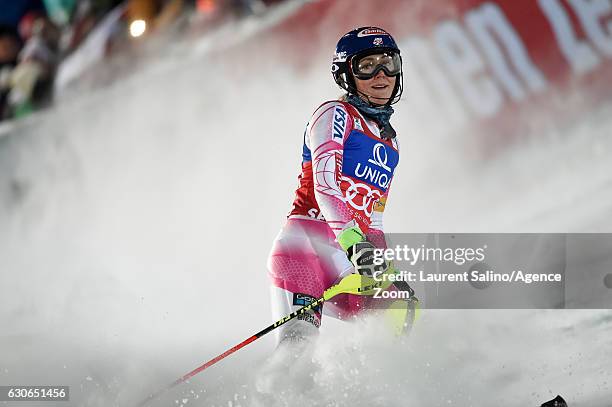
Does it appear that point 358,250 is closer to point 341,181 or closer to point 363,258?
point 363,258

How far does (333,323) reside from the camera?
4156 mm

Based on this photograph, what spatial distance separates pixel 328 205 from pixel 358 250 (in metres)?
0.24

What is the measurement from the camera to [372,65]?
3.95 meters

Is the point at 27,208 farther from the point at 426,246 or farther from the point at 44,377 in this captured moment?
the point at 426,246

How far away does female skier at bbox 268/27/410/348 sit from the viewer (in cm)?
376

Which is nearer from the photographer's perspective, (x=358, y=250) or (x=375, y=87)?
(x=358, y=250)

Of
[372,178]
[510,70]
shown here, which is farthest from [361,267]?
[510,70]

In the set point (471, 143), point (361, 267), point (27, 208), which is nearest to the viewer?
point (361, 267)

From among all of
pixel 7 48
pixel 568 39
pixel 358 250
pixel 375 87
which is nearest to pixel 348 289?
pixel 358 250

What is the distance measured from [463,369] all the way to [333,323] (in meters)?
0.67

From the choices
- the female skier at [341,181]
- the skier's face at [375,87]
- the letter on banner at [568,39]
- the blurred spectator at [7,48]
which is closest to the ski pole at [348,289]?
the female skier at [341,181]

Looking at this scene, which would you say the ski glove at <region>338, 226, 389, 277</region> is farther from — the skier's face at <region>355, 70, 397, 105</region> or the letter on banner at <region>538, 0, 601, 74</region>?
the letter on banner at <region>538, 0, 601, 74</region>

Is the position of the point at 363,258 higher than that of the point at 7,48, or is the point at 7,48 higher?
the point at 7,48

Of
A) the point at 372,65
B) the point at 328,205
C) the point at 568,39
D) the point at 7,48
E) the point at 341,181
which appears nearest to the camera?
the point at 328,205
